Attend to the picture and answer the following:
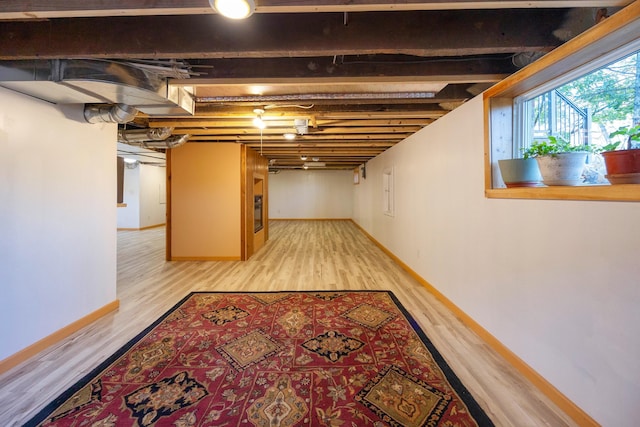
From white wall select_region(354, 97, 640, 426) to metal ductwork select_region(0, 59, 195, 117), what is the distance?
2708 millimetres

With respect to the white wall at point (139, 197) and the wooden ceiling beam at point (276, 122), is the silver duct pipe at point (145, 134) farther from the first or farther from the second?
the white wall at point (139, 197)

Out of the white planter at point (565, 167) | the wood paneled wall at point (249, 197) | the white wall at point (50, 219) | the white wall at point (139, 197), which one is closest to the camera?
the white planter at point (565, 167)

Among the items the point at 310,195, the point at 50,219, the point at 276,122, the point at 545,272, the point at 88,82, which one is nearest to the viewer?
the point at 545,272

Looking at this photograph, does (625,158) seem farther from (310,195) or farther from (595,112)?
(310,195)

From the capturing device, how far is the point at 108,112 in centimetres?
239

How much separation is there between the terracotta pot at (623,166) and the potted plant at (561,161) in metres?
0.24

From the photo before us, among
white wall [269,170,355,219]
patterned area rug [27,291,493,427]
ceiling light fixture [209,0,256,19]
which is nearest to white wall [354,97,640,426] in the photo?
patterned area rug [27,291,493,427]

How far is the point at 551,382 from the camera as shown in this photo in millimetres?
1607

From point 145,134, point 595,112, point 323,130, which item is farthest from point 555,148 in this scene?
point 145,134

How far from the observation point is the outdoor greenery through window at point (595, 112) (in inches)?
53.8

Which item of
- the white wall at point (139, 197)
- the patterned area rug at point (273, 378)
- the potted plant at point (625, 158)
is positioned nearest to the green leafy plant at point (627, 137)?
the potted plant at point (625, 158)

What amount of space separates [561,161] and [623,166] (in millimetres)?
334

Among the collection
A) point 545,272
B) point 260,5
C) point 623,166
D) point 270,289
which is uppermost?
point 260,5

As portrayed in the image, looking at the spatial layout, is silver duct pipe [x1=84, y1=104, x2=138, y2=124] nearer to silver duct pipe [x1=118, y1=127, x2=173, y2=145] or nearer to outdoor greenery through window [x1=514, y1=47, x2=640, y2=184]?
silver duct pipe [x1=118, y1=127, x2=173, y2=145]
